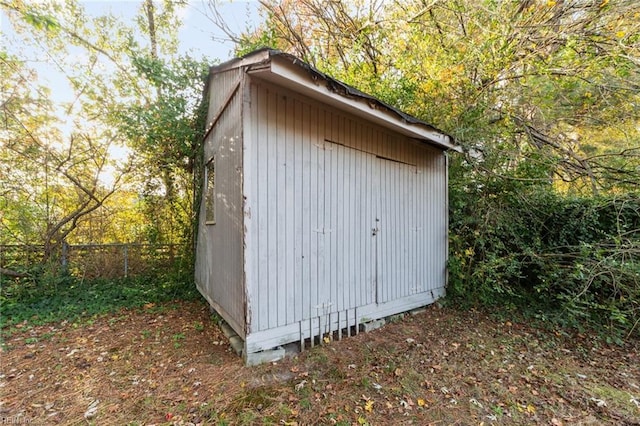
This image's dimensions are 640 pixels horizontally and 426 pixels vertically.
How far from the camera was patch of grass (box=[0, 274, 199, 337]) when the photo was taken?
13.7ft

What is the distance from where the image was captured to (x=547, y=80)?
4.44 meters

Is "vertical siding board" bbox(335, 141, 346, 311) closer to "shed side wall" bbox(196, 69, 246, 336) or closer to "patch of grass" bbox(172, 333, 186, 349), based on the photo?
"shed side wall" bbox(196, 69, 246, 336)

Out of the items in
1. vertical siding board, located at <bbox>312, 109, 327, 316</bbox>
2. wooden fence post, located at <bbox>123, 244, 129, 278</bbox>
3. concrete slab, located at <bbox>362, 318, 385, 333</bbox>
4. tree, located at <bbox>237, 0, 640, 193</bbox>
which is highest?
tree, located at <bbox>237, 0, 640, 193</bbox>

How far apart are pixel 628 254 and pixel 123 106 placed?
890cm

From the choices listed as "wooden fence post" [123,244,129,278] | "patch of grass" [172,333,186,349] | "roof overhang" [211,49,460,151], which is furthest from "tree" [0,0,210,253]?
"patch of grass" [172,333,186,349]

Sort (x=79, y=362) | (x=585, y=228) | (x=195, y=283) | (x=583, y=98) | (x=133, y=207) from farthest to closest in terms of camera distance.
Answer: (x=133, y=207)
(x=195, y=283)
(x=583, y=98)
(x=585, y=228)
(x=79, y=362)

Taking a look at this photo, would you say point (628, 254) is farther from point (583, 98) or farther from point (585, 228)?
point (583, 98)

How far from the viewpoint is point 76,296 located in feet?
15.8

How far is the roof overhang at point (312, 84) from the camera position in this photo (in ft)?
7.41

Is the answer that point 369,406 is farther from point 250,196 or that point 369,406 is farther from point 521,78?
point 521,78

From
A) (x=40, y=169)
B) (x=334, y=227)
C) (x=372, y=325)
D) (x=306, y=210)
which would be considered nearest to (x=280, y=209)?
(x=306, y=210)

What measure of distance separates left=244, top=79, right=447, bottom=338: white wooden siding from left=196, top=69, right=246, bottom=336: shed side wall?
200 mm

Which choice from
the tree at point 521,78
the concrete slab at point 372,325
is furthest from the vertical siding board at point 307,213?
the tree at point 521,78

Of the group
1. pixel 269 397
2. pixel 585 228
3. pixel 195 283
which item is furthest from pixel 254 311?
pixel 585 228
